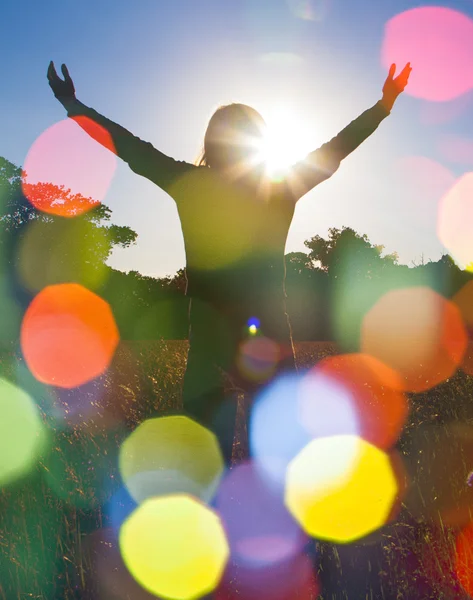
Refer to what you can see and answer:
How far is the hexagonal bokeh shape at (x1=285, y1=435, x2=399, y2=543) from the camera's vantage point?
2.31m

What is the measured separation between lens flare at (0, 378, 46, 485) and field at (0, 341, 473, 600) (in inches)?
4.0

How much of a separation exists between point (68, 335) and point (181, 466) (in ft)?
38.3

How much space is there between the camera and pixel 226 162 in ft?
8.45

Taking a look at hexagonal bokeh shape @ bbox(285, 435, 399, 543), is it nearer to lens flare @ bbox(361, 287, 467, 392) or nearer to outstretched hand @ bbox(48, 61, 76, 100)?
outstretched hand @ bbox(48, 61, 76, 100)

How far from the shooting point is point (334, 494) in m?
2.55

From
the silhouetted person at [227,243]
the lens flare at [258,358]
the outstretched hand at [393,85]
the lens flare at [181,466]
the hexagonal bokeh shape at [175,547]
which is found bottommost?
the hexagonal bokeh shape at [175,547]

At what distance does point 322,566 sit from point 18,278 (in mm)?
34575

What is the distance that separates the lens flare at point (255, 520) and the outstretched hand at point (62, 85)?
2397 millimetres

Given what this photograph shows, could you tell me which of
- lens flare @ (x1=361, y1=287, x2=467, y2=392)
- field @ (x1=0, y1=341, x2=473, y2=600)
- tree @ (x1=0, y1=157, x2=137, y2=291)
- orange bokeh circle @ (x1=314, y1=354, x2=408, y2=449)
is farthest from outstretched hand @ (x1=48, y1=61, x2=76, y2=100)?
tree @ (x1=0, y1=157, x2=137, y2=291)

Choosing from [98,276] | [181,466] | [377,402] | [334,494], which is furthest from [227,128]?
[98,276]

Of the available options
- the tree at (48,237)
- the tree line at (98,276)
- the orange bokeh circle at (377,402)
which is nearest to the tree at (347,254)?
the tree line at (98,276)

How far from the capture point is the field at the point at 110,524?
1.88 m

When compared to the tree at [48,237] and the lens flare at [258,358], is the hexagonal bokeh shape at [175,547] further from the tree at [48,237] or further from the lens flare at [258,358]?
the tree at [48,237]

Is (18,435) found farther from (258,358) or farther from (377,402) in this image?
(377,402)
